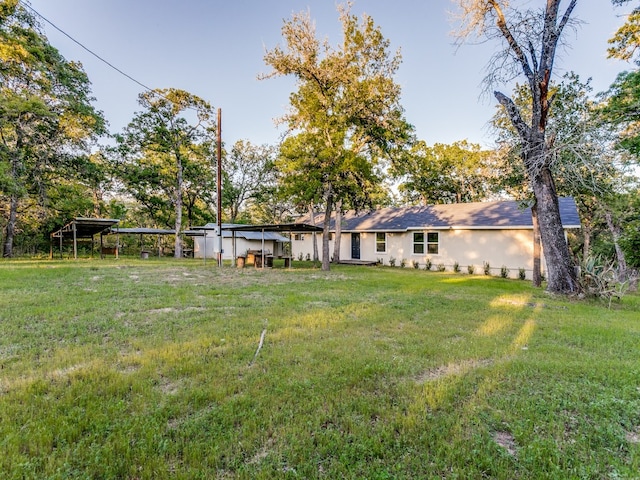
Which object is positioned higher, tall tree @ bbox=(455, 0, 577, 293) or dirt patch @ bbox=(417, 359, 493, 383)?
→ tall tree @ bbox=(455, 0, 577, 293)

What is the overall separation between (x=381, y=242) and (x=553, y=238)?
35.3 ft

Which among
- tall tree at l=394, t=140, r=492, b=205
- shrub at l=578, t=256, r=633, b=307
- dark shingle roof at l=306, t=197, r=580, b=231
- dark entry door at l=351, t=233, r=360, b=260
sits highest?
tall tree at l=394, t=140, r=492, b=205

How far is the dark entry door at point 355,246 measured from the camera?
66.0ft

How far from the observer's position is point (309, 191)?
1362 cm

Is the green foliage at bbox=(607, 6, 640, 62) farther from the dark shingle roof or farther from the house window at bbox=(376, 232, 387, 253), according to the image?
the house window at bbox=(376, 232, 387, 253)

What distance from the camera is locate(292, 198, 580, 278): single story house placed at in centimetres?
1398

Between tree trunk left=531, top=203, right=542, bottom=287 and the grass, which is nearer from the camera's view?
the grass

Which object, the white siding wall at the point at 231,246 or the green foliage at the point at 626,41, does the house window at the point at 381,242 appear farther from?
the green foliage at the point at 626,41

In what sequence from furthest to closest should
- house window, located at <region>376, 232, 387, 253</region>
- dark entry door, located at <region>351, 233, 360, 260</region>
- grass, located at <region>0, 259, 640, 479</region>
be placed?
dark entry door, located at <region>351, 233, 360, 260</region>
house window, located at <region>376, 232, 387, 253</region>
grass, located at <region>0, 259, 640, 479</region>

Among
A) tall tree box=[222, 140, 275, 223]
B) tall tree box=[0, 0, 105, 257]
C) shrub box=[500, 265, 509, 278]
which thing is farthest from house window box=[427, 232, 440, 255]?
tall tree box=[0, 0, 105, 257]

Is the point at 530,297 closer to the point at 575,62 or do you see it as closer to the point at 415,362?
the point at 415,362

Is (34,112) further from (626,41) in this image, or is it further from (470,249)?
(626,41)

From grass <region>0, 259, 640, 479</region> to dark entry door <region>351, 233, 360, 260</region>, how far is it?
14449 millimetres

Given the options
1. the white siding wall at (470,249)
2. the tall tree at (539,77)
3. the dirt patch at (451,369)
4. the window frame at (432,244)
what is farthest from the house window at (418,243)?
the dirt patch at (451,369)
